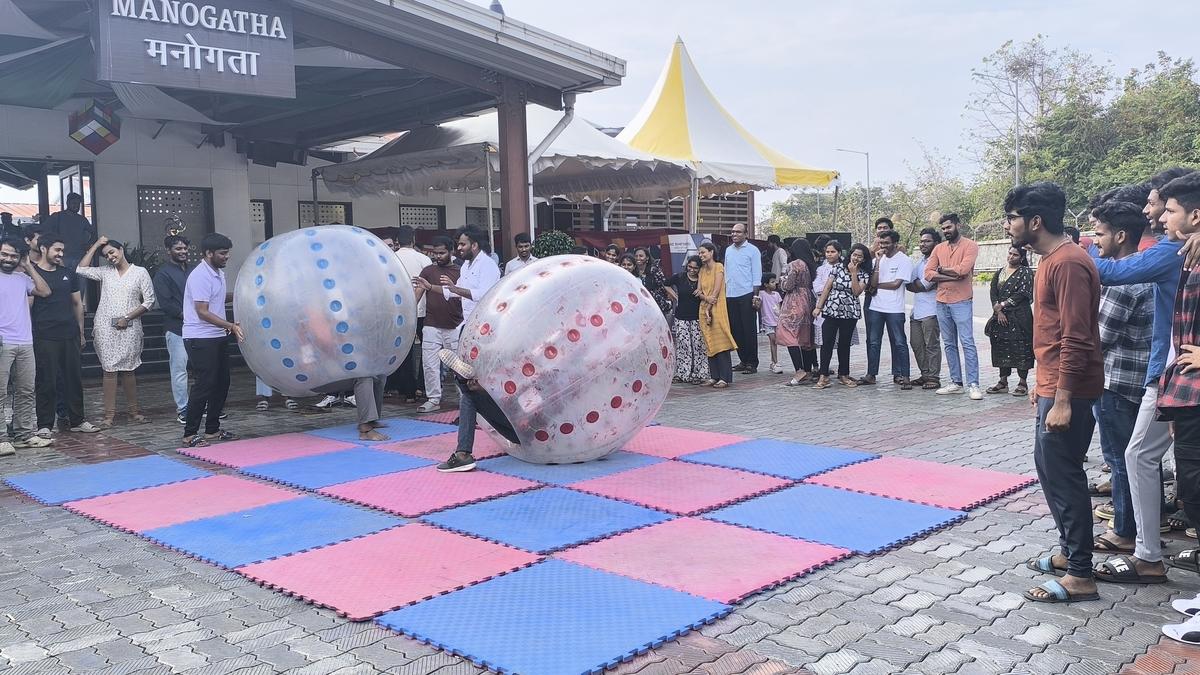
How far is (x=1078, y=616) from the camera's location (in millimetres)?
3986

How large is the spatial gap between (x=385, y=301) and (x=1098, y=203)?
5515 mm

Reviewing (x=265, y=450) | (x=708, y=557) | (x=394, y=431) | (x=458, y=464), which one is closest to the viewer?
(x=708, y=557)

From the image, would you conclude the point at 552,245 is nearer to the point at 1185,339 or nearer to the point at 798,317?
the point at 798,317

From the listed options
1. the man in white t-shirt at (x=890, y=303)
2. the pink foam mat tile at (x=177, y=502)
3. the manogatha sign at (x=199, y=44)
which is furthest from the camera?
the man in white t-shirt at (x=890, y=303)

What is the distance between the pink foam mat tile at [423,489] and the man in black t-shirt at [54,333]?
3846mm

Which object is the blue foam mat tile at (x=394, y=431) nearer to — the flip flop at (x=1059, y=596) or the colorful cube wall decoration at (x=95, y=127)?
the flip flop at (x=1059, y=596)

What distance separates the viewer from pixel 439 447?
777 cm

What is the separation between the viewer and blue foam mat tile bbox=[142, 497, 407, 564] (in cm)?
505

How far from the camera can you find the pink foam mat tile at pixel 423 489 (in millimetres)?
5930

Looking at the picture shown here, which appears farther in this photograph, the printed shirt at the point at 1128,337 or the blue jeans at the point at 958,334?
the blue jeans at the point at 958,334

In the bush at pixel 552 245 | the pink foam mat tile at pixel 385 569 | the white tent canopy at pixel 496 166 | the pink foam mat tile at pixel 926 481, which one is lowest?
the pink foam mat tile at pixel 926 481

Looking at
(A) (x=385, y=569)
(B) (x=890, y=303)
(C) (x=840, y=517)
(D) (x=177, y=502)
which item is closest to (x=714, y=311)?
(B) (x=890, y=303)

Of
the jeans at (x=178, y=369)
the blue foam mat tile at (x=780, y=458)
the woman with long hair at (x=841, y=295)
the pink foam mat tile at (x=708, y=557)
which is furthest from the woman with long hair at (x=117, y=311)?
the woman with long hair at (x=841, y=295)

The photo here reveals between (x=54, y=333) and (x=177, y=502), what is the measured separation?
3.50m
